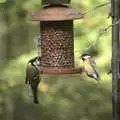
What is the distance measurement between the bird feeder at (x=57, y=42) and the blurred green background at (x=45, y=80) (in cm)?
178

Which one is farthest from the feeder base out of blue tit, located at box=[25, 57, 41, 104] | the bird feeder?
blue tit, located at box=[25, 57, 41, 104]

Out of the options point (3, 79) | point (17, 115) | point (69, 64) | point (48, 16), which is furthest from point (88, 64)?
point (17, 115)

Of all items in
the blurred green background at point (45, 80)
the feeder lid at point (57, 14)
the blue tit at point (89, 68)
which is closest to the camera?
the feeder lid at point (57, 14)

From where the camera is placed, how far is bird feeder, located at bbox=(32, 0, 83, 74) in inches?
84.0

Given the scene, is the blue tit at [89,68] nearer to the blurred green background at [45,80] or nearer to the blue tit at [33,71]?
the blue tit at [33,71]

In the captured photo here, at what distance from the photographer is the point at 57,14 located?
2092mm

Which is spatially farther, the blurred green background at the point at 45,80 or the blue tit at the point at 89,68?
the blurred green background at the point at 45,80

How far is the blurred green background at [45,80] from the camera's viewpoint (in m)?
4.21

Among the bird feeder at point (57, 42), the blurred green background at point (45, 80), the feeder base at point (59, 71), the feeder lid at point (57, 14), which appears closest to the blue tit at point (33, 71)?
the bird feeder at point (57, 42)

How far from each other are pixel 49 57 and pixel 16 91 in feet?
8.53

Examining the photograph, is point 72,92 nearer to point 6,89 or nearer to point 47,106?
point 47,106

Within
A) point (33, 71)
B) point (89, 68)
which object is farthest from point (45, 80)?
point (89, 68)

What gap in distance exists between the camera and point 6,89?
480 cm

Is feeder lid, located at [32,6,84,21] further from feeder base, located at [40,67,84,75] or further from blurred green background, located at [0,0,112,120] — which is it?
blurred green background, located at [0,0,112,120]
